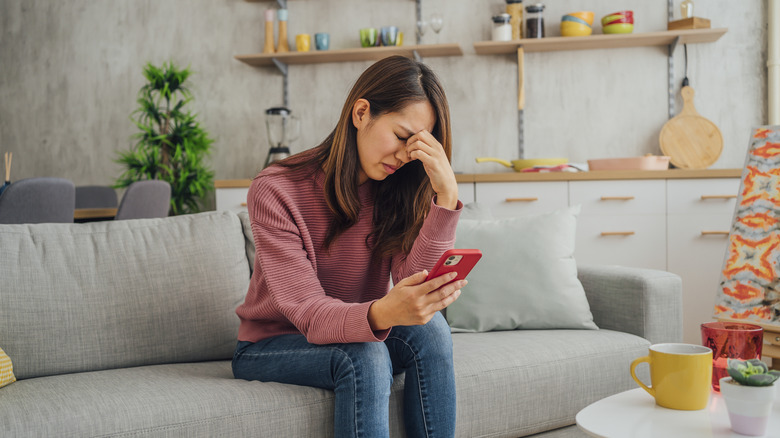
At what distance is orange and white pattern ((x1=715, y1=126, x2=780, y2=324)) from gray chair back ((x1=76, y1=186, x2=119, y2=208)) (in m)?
3.19

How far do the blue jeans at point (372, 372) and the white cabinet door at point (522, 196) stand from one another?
72.1 inches

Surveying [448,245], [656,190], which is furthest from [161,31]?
[448,245]

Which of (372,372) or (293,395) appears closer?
(372,372)

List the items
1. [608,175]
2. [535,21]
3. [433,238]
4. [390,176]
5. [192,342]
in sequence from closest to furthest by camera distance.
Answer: [433,238], [390,176], [192,342], [608,175], [535,21]

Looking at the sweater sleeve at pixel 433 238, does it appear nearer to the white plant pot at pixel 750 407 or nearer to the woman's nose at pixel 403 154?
the woman's nose at pixel 403 154

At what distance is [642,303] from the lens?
1850 mm

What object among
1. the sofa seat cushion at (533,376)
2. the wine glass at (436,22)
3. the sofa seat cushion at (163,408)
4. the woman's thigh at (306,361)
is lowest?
the sofa seat cushion at (533,376)

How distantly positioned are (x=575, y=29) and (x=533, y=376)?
2390mm

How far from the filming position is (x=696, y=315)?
121 inches

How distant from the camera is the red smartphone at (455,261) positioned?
42.7 inches

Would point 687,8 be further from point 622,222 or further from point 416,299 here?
point 416,299

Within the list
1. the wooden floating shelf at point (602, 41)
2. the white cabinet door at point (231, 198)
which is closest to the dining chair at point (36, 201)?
the white cabinet door at point (231, 198)

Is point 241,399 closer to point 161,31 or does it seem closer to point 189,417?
point 189,417

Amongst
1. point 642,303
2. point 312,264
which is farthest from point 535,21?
point 312,264
